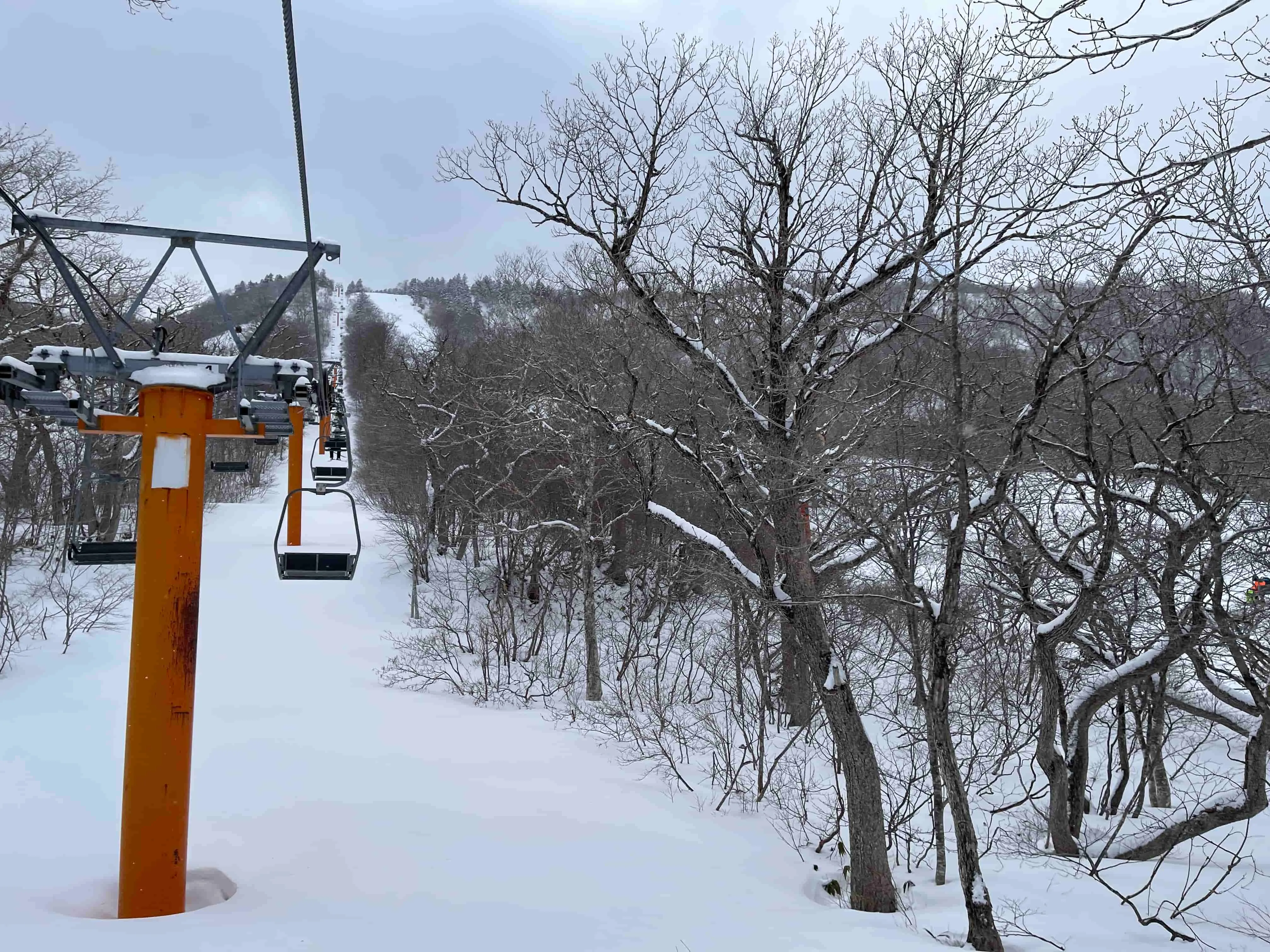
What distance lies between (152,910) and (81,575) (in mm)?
21007

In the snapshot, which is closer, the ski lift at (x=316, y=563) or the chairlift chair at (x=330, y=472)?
the ski lift at (x=316, y=563)

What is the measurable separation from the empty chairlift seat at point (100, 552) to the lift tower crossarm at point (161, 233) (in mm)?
2369

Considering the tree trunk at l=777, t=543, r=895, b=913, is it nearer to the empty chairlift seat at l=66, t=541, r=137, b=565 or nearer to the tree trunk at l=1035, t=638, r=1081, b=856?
the tree trunk at l=1035, t=638, r=1081, b=856

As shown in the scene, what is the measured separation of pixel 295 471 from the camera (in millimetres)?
6031

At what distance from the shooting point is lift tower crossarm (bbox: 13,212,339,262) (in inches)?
210

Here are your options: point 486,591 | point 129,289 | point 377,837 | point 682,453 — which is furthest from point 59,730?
point 486,591

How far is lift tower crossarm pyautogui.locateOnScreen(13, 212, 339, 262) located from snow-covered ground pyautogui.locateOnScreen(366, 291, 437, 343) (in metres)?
62.7

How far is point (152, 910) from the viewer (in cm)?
561

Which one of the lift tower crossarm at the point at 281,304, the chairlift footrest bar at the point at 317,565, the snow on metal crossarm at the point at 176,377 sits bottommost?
the chairlift footrest bar at the point at 317,565

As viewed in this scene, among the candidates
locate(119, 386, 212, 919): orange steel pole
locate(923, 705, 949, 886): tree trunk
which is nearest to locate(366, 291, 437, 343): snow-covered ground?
locate(923, 705, 949, 886): tree trunk

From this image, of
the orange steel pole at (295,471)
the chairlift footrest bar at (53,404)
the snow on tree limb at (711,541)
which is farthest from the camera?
the snow on tree limb at (711,541)

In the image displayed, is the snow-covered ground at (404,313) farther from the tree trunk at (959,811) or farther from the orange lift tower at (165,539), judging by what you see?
the tree trunk at (959,811)

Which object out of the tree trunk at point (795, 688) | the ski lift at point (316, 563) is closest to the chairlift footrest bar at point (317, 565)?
the ski lift at point (316, 563)

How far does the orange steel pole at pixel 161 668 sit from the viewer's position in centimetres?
557
